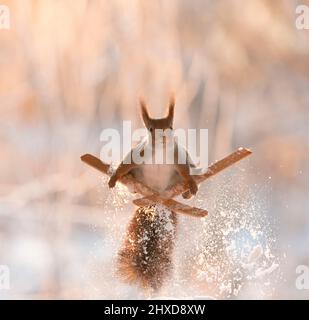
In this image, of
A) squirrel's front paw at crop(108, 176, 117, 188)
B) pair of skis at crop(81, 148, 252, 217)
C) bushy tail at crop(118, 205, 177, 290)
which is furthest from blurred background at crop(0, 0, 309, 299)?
squirrel's front paw at crop(108, 176, 117, 188)

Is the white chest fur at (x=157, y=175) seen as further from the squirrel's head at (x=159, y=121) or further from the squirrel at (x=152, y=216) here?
the squirrel's head at (x=159, y=121)

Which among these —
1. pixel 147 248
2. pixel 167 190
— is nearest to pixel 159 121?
pixel 167 190

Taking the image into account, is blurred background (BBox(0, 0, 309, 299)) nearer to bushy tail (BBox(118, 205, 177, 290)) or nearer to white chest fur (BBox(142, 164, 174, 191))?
bushy tail (BBox(118, 205, 177, 290))

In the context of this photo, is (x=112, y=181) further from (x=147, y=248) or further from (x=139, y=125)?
(x=139, y=125)

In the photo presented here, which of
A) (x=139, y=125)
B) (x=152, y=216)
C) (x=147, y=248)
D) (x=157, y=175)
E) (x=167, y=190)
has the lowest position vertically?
(x=147, y=248)

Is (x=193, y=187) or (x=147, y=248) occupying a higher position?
(x=193, y=187)

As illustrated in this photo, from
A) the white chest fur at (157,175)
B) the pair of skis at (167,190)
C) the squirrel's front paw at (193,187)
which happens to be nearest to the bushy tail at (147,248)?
the pair of skis at (167,190)
